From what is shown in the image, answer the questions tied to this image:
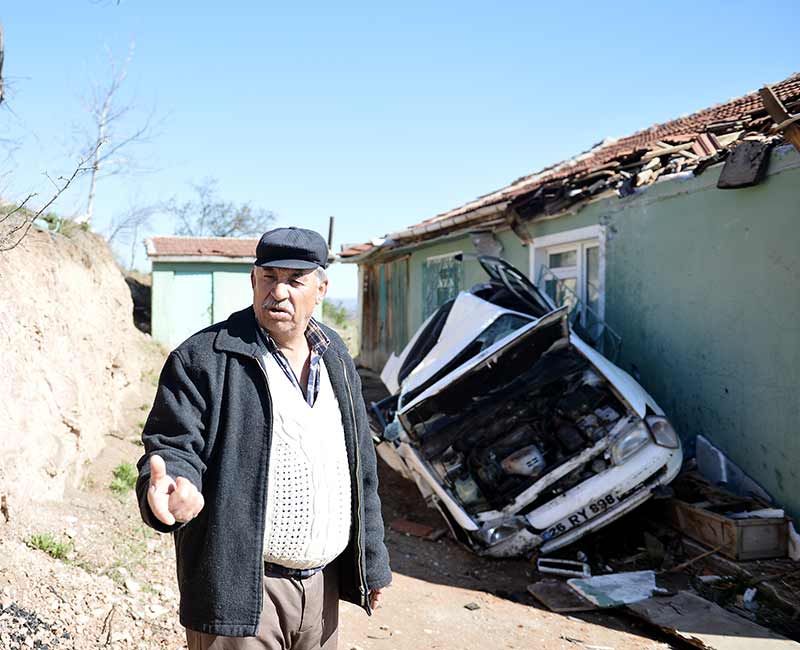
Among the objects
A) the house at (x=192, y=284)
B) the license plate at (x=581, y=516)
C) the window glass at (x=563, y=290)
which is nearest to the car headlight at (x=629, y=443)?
the license plate at (x=581, y=516)

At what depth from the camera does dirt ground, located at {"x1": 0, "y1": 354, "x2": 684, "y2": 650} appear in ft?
12.5

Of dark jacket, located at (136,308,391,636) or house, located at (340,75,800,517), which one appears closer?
dark jacket, located at (136,308,391,636)

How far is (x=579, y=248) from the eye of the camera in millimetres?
8969

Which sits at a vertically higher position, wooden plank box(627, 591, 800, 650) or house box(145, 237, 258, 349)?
house box(145, 237, 258, 349)

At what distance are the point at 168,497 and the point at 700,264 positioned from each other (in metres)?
5.82

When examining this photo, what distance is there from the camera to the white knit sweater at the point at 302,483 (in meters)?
2.25

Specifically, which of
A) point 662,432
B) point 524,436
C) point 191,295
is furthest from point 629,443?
point 191,295

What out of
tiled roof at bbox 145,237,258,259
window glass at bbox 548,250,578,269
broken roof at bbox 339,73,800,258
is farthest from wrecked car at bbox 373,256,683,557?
tiled roof at bbox 145,237,258,259

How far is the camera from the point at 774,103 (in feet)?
16.1

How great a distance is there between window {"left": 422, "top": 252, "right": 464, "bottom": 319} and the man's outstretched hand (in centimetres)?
995

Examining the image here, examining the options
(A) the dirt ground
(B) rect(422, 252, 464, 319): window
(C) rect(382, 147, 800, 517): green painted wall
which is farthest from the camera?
(B) rect(422, 252, 464, 319): window

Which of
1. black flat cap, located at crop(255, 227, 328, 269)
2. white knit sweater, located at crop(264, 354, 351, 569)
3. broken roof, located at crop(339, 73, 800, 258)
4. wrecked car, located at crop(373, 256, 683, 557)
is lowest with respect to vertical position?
wrecked car, located at crop(373, 256, 683, 557)

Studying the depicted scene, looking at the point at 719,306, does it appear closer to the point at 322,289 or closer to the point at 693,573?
the point at 693,573

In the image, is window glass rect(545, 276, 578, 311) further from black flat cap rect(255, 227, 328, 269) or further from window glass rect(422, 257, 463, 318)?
black flat cap rect(255, 227, 328, 269)
